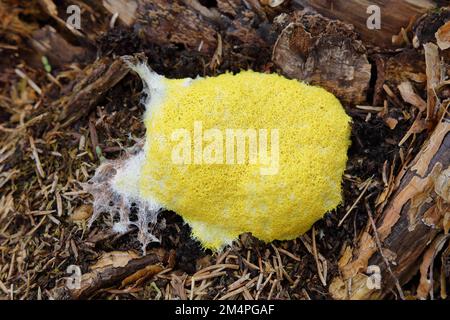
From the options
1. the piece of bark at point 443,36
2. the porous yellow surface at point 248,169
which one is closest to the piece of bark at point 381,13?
the piece of bark at point 443,36

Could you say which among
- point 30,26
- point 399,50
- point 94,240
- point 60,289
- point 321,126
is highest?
point 399,50

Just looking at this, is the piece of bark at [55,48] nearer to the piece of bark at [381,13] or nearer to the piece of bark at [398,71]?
the piece of bark at [381,13]

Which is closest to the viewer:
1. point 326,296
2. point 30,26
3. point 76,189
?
point 326,296

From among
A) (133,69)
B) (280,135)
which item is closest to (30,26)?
(133,69)

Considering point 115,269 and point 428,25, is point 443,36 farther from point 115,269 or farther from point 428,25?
point 115,269

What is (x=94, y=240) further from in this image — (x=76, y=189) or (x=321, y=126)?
(x=321, y=126)

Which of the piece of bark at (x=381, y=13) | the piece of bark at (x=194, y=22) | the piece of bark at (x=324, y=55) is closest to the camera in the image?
the piece of bark at (x=381, y=13)
